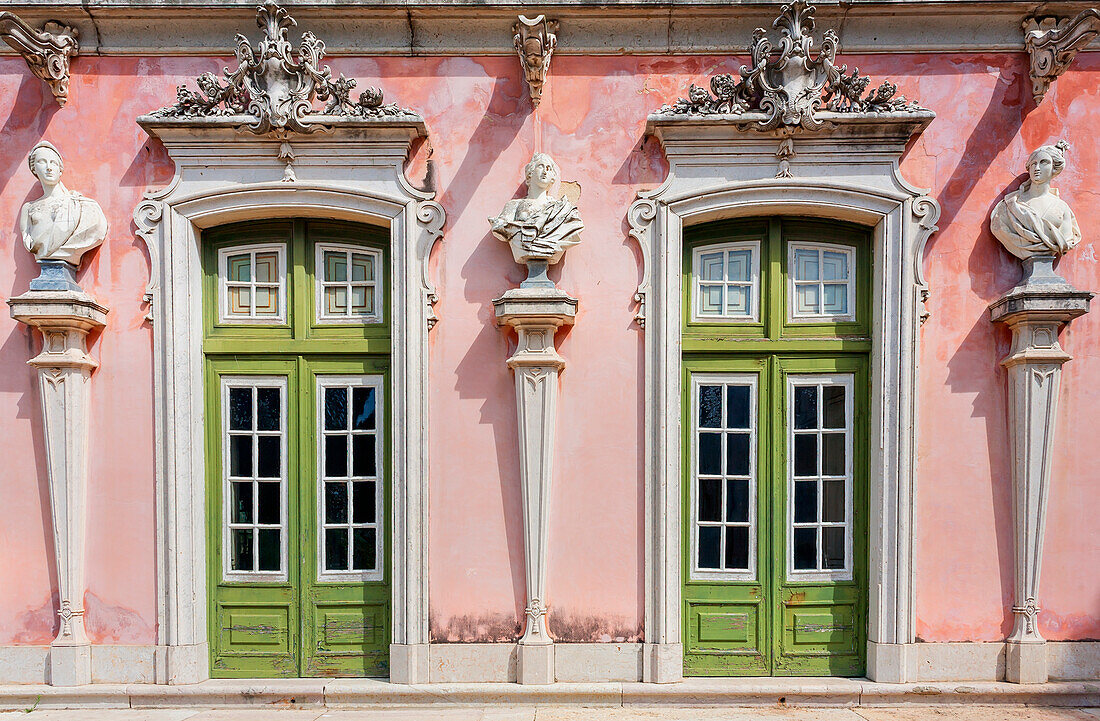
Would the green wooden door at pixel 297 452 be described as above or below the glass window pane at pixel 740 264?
below

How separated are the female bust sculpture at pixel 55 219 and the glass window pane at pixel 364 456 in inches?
90.0

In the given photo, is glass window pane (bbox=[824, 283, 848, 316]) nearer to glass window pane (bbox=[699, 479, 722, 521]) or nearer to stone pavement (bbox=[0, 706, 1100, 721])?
glass window pane (bbox=[699, 479, 722, 521])

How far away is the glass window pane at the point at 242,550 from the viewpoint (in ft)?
A: 17.8

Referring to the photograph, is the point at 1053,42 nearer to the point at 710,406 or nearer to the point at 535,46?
the point at 710,406

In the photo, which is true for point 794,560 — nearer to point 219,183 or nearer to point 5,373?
point 219,183

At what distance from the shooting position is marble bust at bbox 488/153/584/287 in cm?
507

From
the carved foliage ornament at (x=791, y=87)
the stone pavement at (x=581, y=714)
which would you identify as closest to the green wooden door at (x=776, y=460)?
the stone pavement at (x=581, y=714)

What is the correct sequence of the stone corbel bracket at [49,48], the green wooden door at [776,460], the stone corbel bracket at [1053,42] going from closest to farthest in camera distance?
the stone corbel bracket at [1053,42]
the stone corbel bracket at [49,48]
the green wooden door at [776,460]

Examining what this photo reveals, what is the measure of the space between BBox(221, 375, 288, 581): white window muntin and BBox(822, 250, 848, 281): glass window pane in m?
4.03

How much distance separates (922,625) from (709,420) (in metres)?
2.02

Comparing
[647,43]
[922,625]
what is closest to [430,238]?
[647,43]

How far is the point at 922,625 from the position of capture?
521 cm

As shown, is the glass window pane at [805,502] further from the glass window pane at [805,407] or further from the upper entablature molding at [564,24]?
the upper entablature molding at [564,24]

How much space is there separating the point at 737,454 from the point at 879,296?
4.89 feet
